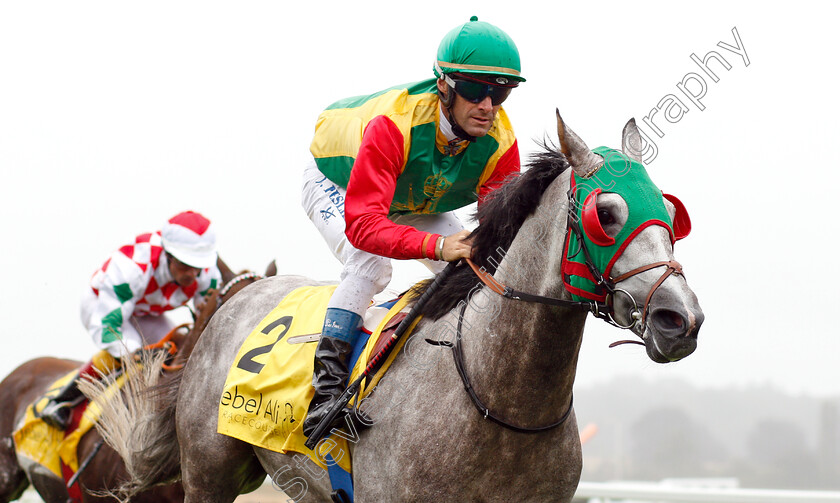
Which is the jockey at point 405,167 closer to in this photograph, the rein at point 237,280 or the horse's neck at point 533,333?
the horse's neck at point 533,333

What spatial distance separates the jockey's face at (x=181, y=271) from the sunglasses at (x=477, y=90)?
128 inches

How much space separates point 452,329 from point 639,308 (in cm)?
81

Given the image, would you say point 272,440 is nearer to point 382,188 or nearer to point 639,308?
point 382,188

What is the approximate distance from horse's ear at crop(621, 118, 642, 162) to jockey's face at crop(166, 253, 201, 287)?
3766 mm

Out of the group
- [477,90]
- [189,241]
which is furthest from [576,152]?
[189,241]

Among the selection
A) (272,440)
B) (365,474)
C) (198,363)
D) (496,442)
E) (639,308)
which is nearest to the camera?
(639,308)

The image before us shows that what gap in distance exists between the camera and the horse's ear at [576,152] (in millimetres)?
2520

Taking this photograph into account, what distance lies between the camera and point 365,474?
9.45 ft

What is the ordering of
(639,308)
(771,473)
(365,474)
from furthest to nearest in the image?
(771,473), (365,474), (639,308)

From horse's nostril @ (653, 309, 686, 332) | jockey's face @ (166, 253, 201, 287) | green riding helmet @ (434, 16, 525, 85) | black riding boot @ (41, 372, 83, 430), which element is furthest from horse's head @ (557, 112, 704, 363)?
black riding boot @ (41, 372, 83, 430)

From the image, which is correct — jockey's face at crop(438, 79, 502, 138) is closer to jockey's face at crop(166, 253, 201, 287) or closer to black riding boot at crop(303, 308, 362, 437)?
black riding boot at crop(303, 308, 362, 437)

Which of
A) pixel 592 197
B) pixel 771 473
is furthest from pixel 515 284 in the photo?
pixel 771 473

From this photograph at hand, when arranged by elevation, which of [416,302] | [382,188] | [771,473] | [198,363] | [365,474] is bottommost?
[771,473]

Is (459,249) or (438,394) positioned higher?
(459,249)
